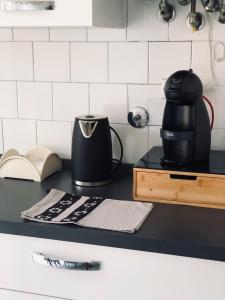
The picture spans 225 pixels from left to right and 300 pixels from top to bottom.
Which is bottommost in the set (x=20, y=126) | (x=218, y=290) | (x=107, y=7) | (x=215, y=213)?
(x=218, y=290)

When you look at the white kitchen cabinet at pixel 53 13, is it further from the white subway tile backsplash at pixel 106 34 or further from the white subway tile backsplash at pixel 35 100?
the white subway tile backsplash at pixel 35 100

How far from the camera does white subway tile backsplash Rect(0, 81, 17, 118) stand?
1855 millimetres

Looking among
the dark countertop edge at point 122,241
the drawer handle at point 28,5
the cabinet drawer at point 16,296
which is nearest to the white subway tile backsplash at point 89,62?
the drawer handle at point 28,5

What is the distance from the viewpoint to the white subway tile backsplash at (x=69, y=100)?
5.81 feet

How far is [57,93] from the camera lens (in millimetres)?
1800

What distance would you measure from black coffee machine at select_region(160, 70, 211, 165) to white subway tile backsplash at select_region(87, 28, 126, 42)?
0.35 meters

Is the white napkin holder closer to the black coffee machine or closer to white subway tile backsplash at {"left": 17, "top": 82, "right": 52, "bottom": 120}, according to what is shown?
white subway tile backsplash at {"left": 17, "top": 82, "right": 52, "bottom": 120}

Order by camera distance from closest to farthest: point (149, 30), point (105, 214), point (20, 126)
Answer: point (105, 214), point (149, 30), point (20, 126)

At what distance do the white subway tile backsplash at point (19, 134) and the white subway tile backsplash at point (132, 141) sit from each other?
334mm

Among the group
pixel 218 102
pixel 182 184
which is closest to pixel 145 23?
pixel 218 102

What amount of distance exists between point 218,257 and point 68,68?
0.93 metres

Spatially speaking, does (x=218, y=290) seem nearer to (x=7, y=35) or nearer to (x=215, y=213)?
(x=215, y=213)

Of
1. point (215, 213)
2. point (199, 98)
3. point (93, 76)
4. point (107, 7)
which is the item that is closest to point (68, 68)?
point (93, 76)

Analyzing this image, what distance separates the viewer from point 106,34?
5.57 feet
